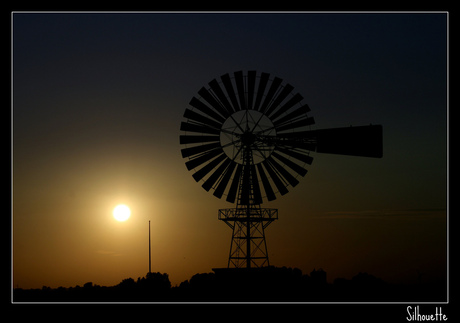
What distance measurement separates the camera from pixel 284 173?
22.9 metres

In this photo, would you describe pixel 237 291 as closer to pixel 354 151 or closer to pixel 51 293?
pixel 354 151

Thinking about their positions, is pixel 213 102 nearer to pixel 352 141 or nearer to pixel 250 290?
pixel 352 141

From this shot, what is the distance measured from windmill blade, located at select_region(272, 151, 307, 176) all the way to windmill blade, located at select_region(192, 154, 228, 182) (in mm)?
1897

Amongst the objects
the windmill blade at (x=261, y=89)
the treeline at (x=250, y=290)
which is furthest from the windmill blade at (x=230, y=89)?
the treeline at (x=250, y=290)

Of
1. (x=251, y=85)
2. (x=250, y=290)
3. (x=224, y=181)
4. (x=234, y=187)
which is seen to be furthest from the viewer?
(x=224, y=181)

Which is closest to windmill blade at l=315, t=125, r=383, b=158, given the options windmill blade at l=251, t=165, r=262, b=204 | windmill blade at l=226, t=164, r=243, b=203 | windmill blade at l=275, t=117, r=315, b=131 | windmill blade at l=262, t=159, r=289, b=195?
windmill blade at l=275, t=117, r=315, b=131

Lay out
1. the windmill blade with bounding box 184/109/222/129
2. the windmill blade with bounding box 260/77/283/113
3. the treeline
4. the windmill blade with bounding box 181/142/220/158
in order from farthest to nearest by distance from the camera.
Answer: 1. the windmill blade with bounding box 181/142/220/158
2. the windmill blade with bounding box 184/109/222/129
3. the windmill blade with bounding box 260/77/283/113
4. the treeline

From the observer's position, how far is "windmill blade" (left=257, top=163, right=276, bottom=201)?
2275 centimetres

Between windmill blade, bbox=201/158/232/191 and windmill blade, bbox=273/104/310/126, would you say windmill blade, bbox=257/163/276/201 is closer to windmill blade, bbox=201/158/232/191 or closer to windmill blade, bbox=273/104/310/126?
windmill blade, bbox=201/158/232/191

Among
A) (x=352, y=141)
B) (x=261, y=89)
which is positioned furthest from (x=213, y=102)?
(x=352, y=141)

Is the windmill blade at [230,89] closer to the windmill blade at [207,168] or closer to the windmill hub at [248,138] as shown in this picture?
the windmill hub at [248,138]

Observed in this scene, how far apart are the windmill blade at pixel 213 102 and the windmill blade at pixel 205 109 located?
0.17m

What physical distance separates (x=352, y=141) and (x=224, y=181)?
15.8ft

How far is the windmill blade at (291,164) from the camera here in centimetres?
2291
